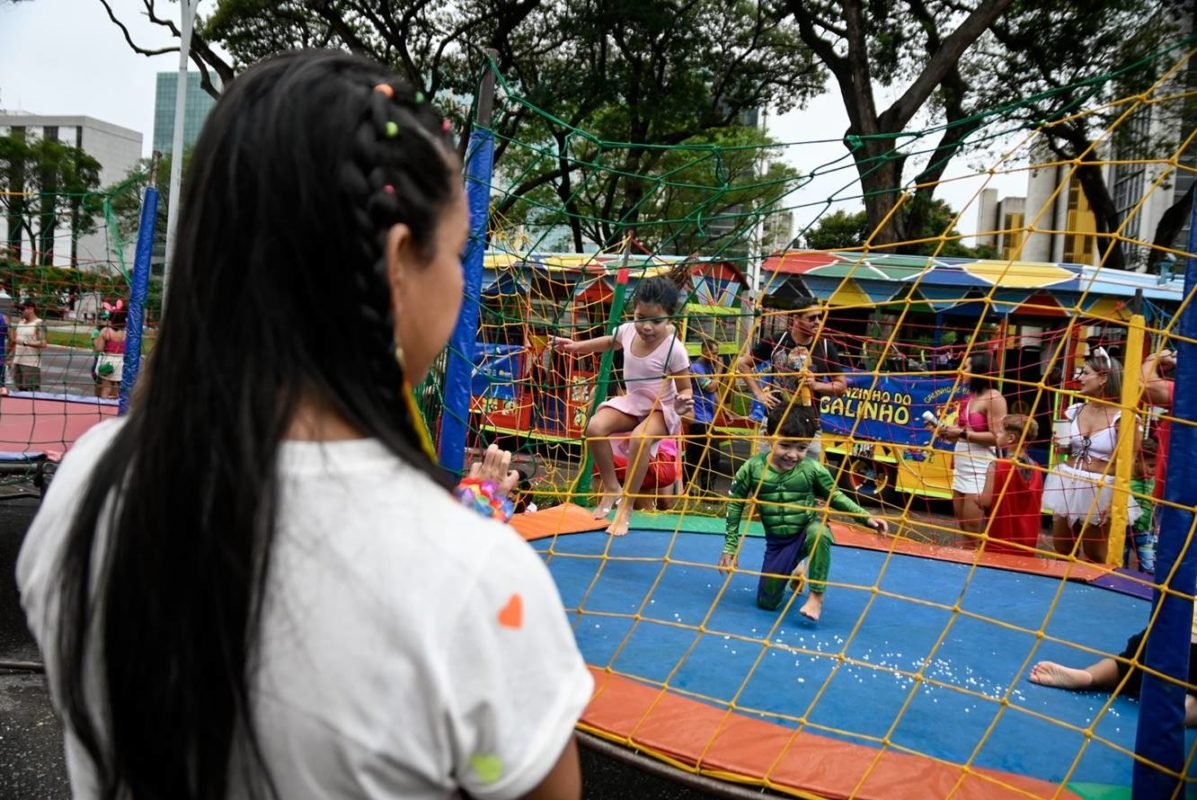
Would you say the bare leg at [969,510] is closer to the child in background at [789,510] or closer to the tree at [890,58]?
the child in background at [789,510]

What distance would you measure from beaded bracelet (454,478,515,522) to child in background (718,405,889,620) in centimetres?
211

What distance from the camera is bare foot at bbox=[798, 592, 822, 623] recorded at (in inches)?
148

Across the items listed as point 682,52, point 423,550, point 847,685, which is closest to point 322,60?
point 423,550

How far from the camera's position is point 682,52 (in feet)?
47.8

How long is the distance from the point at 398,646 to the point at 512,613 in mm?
77

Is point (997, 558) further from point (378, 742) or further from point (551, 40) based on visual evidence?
point (551, 40)

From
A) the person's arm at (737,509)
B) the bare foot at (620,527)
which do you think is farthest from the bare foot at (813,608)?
the bare foot at (620,527)

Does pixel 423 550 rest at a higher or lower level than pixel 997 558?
higher

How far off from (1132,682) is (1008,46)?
1074 cm

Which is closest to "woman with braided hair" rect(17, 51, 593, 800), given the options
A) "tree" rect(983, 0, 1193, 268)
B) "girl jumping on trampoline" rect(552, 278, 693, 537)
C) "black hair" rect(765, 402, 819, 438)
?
"black hair" rect(765, 402, 819, 438)

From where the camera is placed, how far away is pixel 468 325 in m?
3.35

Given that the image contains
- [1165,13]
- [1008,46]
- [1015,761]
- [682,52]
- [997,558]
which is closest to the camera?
[1015,761]

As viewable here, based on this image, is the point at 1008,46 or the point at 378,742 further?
the point at 1008,46

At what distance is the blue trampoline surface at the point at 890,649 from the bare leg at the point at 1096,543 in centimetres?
72
